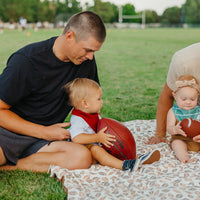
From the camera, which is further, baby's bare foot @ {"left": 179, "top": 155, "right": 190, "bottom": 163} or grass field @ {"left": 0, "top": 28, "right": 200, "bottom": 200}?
baby's bare foot @ {"left": 179, "top": 155, "right": 190, "bottom": 163}

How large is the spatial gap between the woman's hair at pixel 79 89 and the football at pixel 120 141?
335 millimetres

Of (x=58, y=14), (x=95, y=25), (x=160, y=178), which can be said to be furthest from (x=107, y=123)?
(x=58, y=14)

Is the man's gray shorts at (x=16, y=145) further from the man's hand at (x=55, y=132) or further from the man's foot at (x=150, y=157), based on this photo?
the man's foot at (x=150, y=157)

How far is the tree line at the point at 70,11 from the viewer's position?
77.1 metres

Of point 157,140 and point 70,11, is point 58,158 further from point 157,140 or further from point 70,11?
point 70,11

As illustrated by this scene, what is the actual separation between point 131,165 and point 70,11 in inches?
3607

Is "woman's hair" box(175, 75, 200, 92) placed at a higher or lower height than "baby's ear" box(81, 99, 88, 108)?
higher

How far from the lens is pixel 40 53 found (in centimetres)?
326

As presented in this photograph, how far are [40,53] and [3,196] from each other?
4.49ft

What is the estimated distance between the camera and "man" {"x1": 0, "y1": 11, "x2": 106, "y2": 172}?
3.14m

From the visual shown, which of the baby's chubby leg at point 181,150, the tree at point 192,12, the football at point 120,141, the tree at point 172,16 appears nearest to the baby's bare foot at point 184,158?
the baby's chubby leg at point 181,150

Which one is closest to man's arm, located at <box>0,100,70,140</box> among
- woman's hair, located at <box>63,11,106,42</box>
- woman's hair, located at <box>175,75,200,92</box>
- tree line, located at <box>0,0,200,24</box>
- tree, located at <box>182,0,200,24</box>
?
woman's hair, located at <box>63,11,106,42</box>

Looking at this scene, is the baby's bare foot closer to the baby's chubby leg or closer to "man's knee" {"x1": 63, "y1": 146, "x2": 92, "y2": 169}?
the baby's chubby leg

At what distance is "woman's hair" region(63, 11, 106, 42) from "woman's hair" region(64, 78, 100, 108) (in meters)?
0.44
